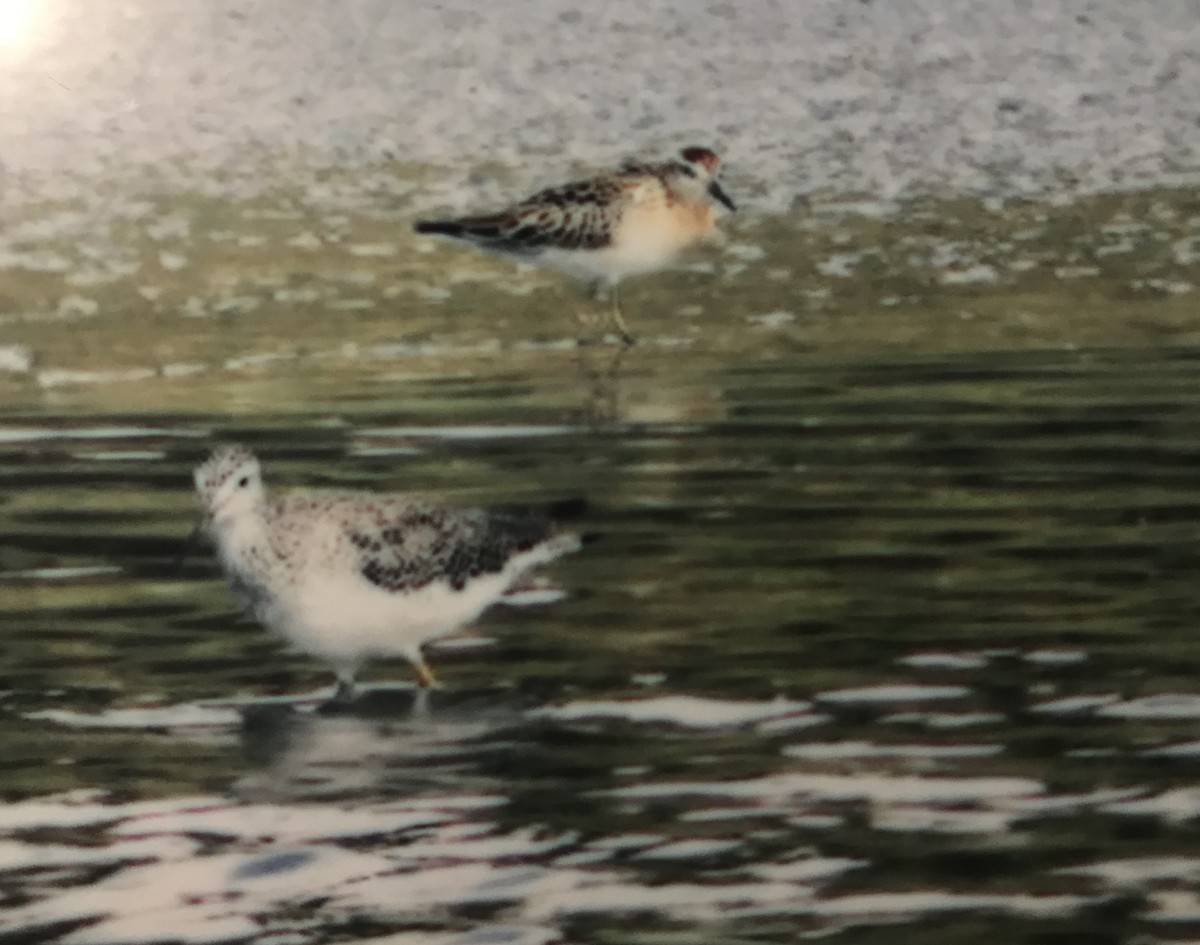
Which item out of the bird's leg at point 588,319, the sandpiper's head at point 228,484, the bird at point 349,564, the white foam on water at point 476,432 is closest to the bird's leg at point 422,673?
the bird at point 349,564

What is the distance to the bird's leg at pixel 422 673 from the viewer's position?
13164 millimetres

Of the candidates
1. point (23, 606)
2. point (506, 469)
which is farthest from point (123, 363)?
point (23, 606)

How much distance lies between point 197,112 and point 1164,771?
27590 millimetres

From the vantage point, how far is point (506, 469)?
17.9m

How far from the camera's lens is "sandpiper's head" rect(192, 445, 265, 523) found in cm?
1291

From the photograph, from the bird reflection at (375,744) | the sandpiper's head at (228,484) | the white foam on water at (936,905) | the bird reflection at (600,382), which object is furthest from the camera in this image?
the bird reflection at (600,382)

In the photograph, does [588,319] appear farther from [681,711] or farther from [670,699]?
[681,711]

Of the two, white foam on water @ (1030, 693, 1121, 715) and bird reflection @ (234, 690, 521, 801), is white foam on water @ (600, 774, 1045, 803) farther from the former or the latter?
white foam on water @ (1030, 693, 1121, 715)

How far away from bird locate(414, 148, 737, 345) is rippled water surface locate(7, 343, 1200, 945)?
4.96 metres

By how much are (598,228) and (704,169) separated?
1218 millimetres

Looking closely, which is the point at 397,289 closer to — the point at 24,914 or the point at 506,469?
the point at 506,469

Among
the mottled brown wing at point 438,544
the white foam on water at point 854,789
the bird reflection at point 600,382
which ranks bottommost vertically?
the white foam on water at point 854,789

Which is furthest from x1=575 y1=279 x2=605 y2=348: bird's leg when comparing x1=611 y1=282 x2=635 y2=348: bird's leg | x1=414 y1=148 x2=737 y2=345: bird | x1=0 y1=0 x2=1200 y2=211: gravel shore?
x1=0 y1=0 x2=1200 y2=211: gravel shore

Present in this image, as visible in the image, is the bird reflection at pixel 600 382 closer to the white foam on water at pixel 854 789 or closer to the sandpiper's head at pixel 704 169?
the sandpiper's head at pixel 704 169
